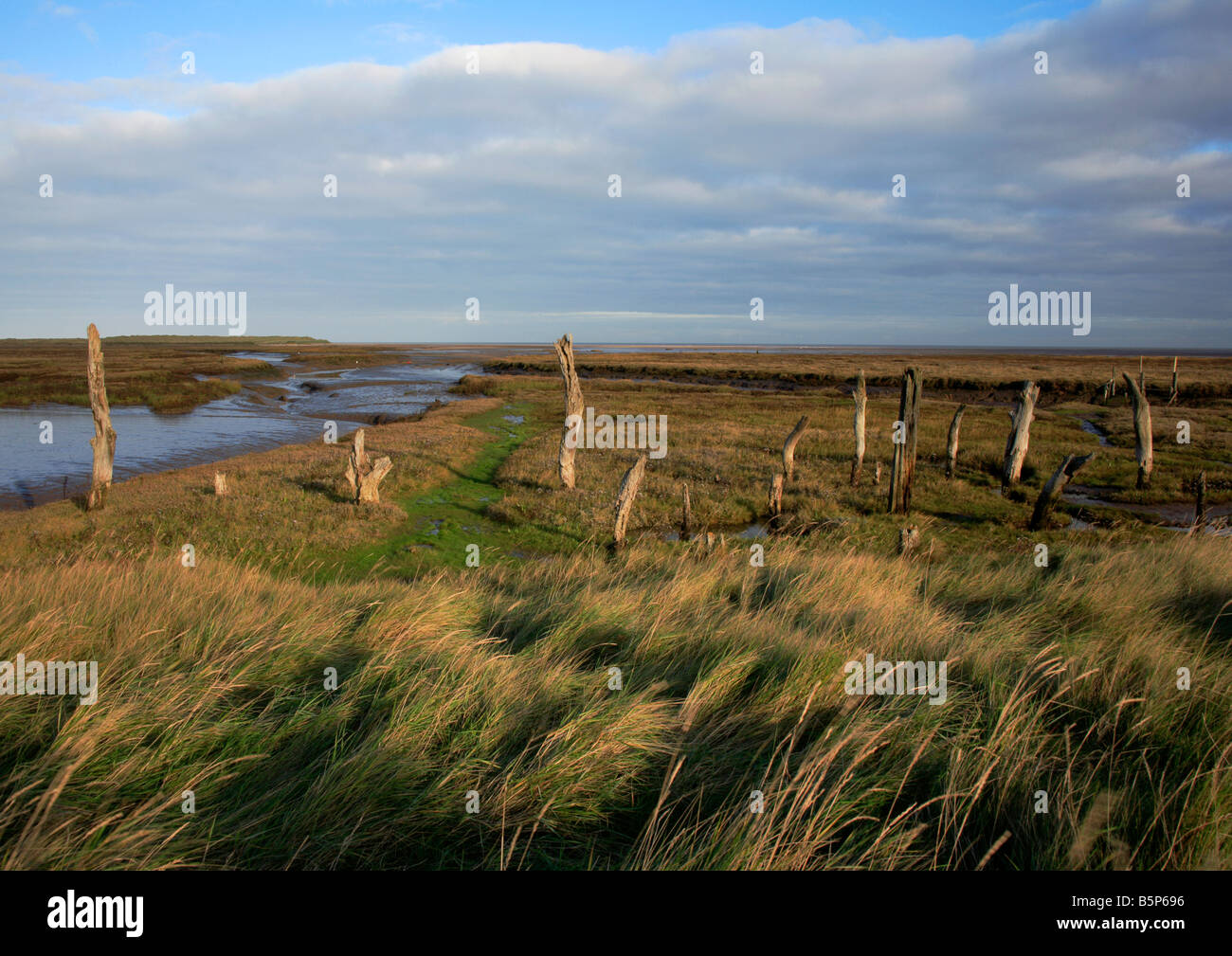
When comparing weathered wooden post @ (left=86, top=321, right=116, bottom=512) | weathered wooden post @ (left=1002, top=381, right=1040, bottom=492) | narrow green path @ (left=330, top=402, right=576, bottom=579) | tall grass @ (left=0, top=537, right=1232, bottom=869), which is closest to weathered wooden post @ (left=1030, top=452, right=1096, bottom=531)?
weathered wooden post @ (left=1002, top=381, right=1040, bottom=492)

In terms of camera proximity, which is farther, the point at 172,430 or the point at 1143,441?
the point at 172,430

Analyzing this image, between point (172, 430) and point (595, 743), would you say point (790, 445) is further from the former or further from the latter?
point (172, 430)

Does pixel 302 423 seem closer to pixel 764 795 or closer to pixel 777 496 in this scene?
pixel 777 496

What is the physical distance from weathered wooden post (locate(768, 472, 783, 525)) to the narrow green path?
19.5ft

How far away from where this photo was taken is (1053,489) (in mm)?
16344

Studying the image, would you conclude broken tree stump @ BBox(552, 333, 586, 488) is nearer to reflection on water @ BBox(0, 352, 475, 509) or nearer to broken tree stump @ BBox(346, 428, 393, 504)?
broken tree stump @ BBox(346, 428, 393, 504)

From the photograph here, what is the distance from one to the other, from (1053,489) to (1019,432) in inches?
168

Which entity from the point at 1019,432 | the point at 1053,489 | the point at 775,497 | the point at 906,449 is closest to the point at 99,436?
the point at 775,497

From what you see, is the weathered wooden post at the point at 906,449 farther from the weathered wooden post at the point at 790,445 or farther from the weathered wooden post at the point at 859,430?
the weathered wooden post at the point at 790,445

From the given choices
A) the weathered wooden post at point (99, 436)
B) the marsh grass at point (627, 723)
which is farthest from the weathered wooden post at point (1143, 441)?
the weathered wooden post at point (99, 436)

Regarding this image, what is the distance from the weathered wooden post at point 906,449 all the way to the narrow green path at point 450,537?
31.4ft

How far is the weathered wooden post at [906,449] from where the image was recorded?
677 inches

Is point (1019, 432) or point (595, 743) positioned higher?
point (1019, 432)

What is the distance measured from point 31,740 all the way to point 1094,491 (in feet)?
85.8
